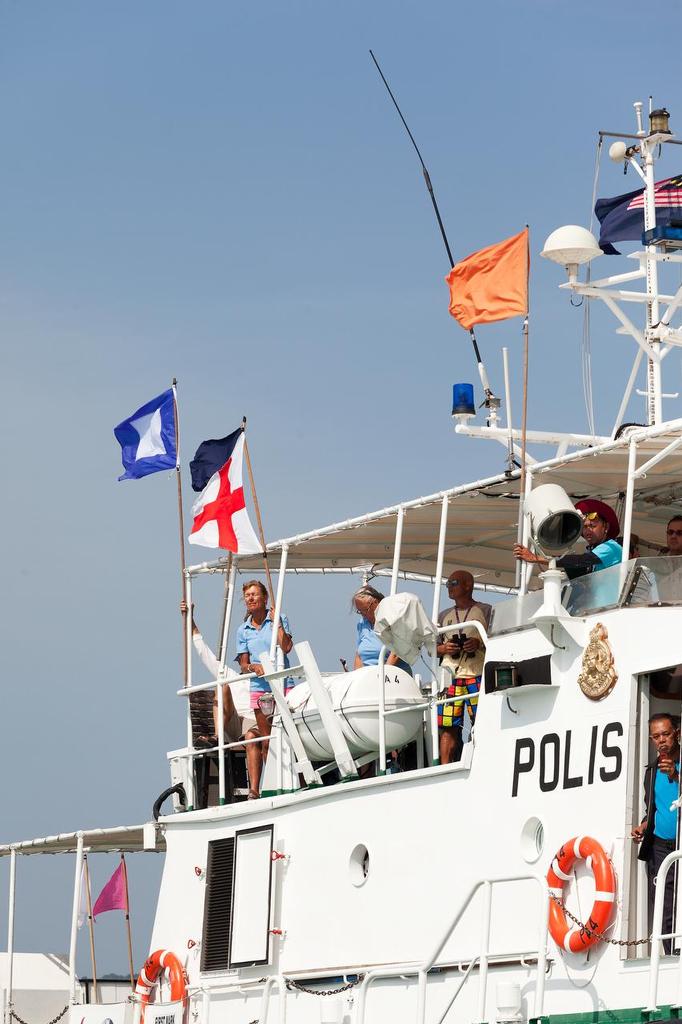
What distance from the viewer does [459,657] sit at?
14.7 m

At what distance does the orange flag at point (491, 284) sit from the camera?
49.6ft

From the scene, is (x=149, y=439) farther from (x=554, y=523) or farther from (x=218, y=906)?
(x=554, y=523)

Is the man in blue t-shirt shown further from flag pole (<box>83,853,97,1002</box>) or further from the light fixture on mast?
flag pole (<box>83,853,97,1002</box>)

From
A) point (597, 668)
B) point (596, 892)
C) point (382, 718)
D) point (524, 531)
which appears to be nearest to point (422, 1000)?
point (596, 892)

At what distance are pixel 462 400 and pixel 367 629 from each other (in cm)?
235

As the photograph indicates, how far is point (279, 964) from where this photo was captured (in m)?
15.5

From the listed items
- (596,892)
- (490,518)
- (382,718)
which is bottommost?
(596,892)

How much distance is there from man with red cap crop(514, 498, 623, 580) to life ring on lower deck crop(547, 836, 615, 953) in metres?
2.14

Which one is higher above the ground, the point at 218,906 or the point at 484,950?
the point at 218,906

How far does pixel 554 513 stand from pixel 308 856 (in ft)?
14.9

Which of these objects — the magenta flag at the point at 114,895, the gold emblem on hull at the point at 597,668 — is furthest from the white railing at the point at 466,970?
the magenta flag at the point at 114,895

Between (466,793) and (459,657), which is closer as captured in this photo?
(466,793)

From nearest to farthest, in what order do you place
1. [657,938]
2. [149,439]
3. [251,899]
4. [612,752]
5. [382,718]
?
1. [657,938]
2. [612,752]
3. [382,718]
4. [251,899]
5. [149,439]

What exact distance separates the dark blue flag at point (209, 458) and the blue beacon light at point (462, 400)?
2.60 metres
